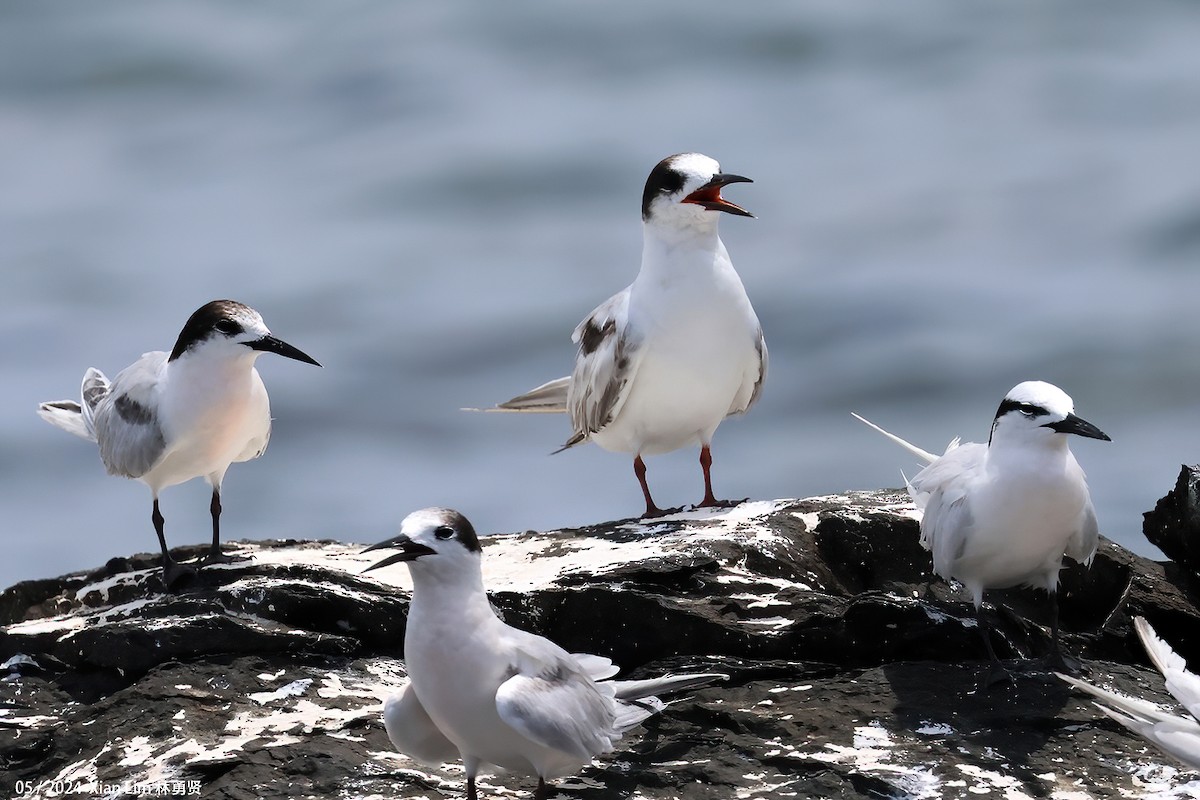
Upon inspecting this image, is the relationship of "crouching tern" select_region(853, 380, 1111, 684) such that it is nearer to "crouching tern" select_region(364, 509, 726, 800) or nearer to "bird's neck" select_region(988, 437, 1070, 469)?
"bird's neck" select_region(988, 437, 1070, 469)

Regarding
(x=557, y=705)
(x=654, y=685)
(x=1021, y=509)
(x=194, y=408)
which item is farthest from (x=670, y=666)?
(x=194, y=408)

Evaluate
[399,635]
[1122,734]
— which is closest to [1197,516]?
[1122,734]

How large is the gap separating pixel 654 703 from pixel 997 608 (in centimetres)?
172

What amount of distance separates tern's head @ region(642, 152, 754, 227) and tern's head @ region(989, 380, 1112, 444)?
6.37 ft

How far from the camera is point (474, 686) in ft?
16.6

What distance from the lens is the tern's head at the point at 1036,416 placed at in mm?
6000

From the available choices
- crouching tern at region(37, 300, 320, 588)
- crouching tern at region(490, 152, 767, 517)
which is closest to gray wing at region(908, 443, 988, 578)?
crouching tern at region(490, 152, 767, 517)

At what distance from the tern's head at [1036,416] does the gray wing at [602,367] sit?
2025 mm

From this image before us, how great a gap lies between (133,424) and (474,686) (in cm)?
267

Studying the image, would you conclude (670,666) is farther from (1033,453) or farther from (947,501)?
(1033,453)

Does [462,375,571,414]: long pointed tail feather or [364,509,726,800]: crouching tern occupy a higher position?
[462,375,571,414]: long pointed tail feather

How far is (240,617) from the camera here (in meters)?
6.15

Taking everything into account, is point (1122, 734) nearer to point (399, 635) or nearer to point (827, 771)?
point (827, 771)

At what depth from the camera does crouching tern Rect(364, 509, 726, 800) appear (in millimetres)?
5016
